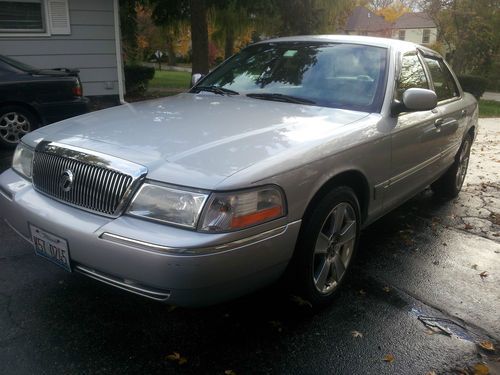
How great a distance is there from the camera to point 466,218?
207 inches

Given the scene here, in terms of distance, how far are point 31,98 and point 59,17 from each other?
149 inches

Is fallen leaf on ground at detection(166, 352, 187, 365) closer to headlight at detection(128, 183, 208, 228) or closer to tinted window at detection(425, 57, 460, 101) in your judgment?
headlight at detection(128, 183, 208, 228)

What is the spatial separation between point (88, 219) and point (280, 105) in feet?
5.59

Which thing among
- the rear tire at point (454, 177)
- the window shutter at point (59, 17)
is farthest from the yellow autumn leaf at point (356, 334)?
the window shutter at point (59, 17)

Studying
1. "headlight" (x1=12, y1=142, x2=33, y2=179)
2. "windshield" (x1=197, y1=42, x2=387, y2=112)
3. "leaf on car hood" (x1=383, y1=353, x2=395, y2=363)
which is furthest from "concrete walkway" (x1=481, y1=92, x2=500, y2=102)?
"headlight" (x1=12, y1=142, x2=33, y2=179)

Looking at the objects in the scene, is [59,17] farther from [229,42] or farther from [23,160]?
[229,42]

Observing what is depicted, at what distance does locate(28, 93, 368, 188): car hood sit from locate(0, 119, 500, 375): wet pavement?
979 mm

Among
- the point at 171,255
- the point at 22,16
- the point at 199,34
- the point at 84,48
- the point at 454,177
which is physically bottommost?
the point at 454,177

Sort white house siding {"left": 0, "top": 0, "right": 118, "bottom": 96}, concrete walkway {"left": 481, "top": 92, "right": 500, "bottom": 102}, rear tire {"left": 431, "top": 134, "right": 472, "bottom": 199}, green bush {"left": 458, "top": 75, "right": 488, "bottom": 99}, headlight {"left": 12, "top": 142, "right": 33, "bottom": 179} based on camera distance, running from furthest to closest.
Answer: concrete walkway {"left": 481, "top": 92, "right": 500, "bottom": 102} → green bush {"left": 458, "top": 75, "right": 488, "bottom": 99} → white house siding {"left": 0, "top": 0, "right": 118, "bottom": 96} → rear tire {"left": 431, "top": 134, "right": 472, "bottom": 199} → headlight {"left": 12, "top": 142, "right": 33, "bottom": 179}

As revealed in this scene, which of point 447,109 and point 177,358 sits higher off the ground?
point 447,109

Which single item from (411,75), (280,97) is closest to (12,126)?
(280,97)

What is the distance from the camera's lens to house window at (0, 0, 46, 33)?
9.57 meters

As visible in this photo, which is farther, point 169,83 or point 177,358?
point 169,83

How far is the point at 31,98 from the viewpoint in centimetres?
707
